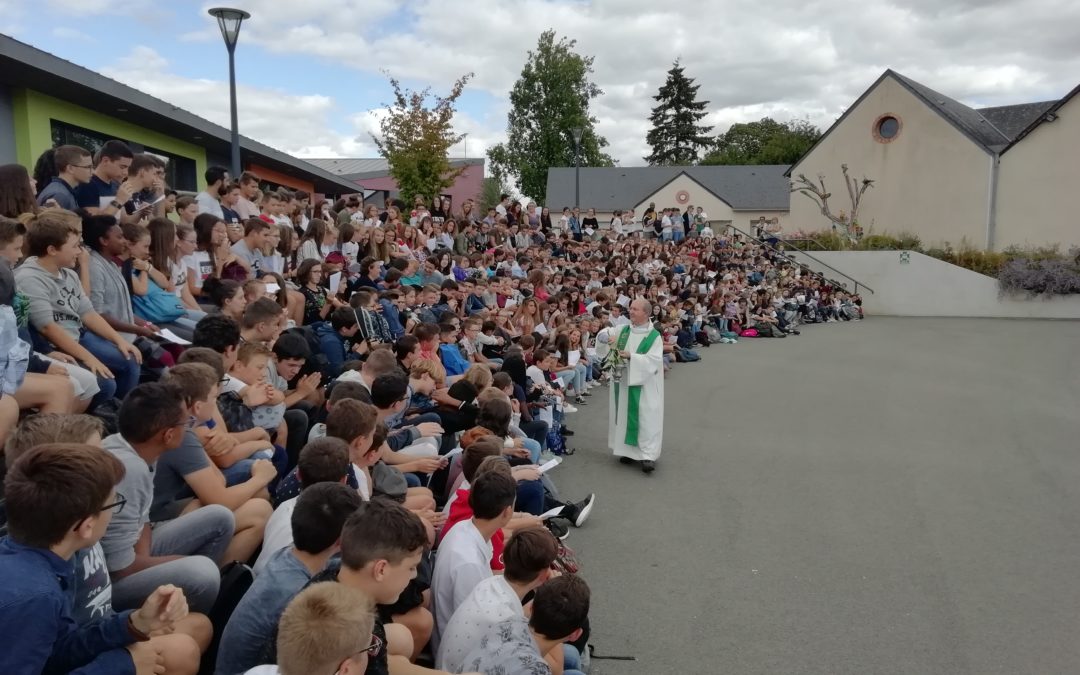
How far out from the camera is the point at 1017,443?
432 inches

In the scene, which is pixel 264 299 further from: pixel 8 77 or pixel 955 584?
pixel 8 77

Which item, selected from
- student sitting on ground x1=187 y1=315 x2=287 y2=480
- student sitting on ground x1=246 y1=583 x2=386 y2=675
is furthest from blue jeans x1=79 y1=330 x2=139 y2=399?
student sitting on ground x1=246 y1=583 x2=386 y2=675

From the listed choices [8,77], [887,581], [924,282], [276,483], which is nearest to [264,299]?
[276,483]

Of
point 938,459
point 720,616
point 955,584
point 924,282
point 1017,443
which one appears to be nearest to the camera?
point 720,616

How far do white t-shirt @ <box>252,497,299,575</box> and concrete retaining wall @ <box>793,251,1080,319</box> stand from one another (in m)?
30.2

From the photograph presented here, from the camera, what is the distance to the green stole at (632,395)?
30.6ft

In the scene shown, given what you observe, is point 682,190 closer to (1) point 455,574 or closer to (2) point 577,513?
(2) point 577,513

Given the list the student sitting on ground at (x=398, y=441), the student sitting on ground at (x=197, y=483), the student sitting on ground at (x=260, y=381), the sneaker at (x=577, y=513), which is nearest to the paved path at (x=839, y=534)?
the sneaker at (x=577, y=513)

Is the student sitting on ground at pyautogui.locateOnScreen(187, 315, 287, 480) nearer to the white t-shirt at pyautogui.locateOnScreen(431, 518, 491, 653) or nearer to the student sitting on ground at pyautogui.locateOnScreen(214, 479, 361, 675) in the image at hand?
the white t-shirt at pyautogui.locateOnScreen(431, 518, 491, 653)

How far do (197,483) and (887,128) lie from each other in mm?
39082

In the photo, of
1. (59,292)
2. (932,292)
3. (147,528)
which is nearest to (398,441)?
(59,292)

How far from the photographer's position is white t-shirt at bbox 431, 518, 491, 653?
409 cm

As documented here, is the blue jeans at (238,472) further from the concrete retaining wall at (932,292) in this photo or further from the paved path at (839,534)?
the concrete retaining wall at (932,292)

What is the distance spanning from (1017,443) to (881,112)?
30.3m
